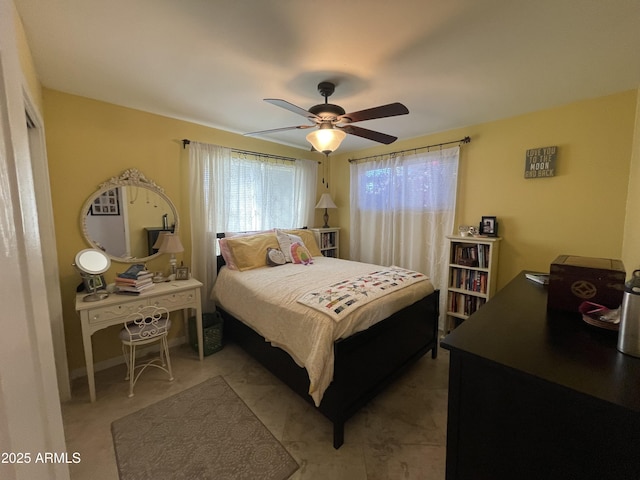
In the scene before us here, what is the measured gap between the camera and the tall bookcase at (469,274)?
275 centimetres

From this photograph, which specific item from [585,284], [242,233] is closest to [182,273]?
[242,233]

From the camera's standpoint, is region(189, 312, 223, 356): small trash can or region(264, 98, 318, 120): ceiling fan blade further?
region(189, 312, 223, 356): small trash can

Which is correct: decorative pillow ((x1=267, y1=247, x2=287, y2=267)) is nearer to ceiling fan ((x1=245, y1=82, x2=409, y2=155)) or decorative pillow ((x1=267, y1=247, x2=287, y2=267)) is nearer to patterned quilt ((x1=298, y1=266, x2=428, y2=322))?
patterned quilt ((x1=298, y1=266, x2=428, y2=322))

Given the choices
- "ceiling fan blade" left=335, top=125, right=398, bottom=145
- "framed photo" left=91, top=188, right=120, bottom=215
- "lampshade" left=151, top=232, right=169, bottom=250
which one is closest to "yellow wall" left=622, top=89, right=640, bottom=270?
"ceiling fan blade" left=335, top=125, right=398, bottom=145

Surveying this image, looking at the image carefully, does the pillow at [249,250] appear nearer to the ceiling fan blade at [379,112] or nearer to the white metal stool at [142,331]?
the white metal stool at [142,331]

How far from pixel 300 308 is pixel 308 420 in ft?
2.66

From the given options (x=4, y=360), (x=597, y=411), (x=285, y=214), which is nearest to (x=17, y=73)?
(x=4, y=360)

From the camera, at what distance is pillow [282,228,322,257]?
12.1 ft

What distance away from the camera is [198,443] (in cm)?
170

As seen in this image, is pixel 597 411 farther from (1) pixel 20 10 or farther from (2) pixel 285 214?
(2) pixel 285 214

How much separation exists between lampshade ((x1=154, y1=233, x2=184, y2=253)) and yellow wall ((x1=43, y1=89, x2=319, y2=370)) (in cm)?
26

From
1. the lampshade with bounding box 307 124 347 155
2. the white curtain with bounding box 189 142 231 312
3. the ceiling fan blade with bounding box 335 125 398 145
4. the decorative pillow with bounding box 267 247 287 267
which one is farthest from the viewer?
the decorative pillow with bounding box 267 247 287 267

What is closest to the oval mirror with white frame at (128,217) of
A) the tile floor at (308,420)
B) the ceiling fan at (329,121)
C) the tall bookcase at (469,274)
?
the tile floor at (308,420)

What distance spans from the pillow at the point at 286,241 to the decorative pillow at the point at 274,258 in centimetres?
8
